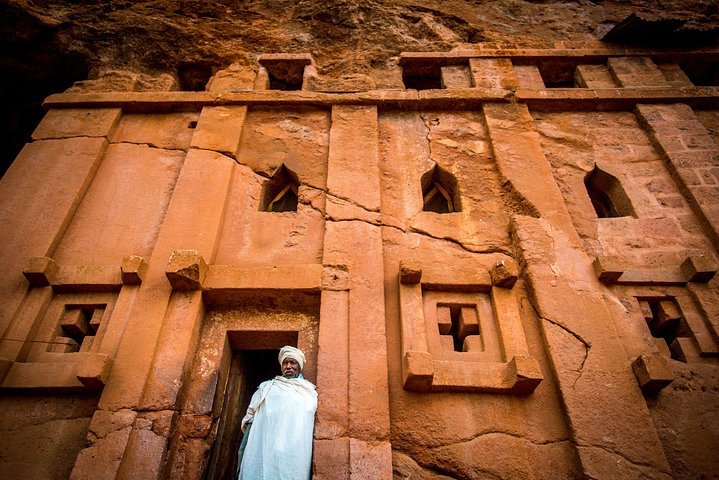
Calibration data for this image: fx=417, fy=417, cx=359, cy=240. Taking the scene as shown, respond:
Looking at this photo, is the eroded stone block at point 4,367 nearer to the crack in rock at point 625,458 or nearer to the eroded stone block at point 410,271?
the eroded stone block at point 410,271

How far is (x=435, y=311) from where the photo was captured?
3465 millimetres

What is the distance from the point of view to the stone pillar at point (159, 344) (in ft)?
8.90

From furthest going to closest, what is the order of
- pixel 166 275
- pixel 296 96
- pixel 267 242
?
pixel 296 96, pixel 267 242, pixel 166 275

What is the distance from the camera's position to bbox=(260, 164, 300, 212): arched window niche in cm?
446

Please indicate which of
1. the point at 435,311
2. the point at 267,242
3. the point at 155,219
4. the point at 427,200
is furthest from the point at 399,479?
the point at 155,219

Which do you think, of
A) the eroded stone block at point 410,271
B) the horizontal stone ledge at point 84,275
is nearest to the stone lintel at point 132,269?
Result: the horizontal stone ledge at point 84,275

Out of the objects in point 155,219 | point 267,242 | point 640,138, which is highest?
point 640,138

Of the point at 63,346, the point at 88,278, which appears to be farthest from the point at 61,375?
the point at 88,278

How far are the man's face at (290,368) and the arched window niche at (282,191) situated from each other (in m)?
1.81

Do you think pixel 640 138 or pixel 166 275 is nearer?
pixel 166 275

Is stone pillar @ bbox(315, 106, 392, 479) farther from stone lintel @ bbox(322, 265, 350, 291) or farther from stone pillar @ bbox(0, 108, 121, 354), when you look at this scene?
stone pillar @ bbox(0, 108, 121, 354)

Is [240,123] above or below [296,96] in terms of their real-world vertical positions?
below

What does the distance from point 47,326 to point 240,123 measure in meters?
2.73

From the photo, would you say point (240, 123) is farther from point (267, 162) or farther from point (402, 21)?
point (402, 21)
